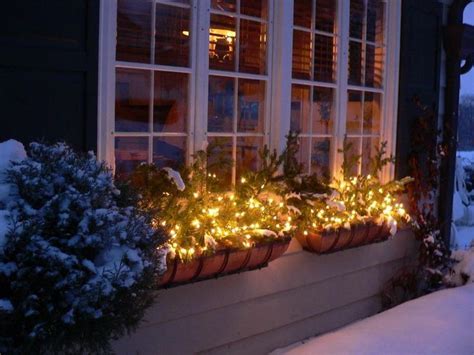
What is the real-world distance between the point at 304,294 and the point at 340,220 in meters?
0.58

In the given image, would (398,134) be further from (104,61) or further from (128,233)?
(128,233)

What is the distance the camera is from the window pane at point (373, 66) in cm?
555

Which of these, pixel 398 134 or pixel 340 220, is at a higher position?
pixel 398 134

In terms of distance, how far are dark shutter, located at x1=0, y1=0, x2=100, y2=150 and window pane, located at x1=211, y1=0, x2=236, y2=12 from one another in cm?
99

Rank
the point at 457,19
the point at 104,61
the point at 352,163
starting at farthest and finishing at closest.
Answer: the point at 457,19
the point at 352,163
the point at 104,61

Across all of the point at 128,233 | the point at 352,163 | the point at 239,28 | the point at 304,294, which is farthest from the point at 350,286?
the point at 128,233

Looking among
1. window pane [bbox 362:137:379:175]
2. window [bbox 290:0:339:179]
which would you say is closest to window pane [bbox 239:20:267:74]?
window [bbox 290:0:339:179]

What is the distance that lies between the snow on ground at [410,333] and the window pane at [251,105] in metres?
1.44

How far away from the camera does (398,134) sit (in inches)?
227

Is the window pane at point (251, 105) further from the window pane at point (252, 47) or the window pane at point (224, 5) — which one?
the window pane at point (224, 5)

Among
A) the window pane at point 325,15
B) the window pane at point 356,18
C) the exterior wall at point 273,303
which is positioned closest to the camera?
the exterior wall at point 273,303

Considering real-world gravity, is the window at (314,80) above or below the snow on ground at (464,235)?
above

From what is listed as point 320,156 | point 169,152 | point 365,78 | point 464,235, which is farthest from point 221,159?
point 464,235

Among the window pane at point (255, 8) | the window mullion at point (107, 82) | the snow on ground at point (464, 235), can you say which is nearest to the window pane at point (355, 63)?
the window pane at point (255, 8)
